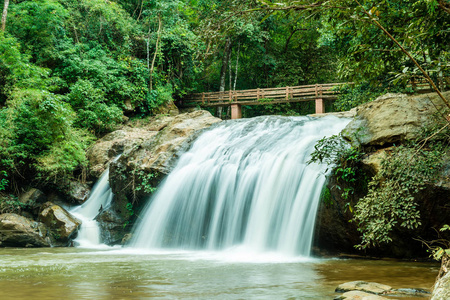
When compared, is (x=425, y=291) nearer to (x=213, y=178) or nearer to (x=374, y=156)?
(x=374, y=156)

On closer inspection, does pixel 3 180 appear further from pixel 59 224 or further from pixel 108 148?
pixel 108 148

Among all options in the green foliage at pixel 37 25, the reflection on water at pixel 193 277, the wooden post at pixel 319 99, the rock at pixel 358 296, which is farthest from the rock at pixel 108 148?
the rock at pixel 358 296

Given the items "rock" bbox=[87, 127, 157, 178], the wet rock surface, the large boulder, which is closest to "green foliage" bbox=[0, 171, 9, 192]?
"rock" bbox=[87, 127, 157, 178]

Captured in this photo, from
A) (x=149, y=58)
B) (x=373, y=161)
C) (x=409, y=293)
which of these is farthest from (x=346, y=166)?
(x=149, y=58)

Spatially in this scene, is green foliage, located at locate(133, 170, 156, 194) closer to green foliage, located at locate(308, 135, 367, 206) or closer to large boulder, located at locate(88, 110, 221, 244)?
large boulder, located at locate(88, 110, 221, 244)

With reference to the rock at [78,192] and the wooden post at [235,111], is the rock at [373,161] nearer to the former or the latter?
the rock at [78,192]

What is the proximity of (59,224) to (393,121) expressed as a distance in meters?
9.59

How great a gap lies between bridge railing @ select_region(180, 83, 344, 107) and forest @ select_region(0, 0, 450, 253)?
44.2 inches

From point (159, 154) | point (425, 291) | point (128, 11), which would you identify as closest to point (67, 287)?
point (425, 291)

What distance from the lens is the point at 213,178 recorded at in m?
10.6

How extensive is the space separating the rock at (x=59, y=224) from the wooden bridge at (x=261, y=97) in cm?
1356

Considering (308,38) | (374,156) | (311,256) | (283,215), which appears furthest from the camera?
(308,38)

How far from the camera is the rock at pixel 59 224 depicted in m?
11.2

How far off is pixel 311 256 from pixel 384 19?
15.6 ft
